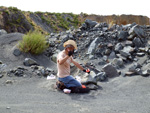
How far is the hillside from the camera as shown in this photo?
2422cm

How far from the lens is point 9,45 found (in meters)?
8.81

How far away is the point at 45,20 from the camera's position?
119 feet

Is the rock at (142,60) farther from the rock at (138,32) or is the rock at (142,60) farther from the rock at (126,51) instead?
the rock at (138,32)

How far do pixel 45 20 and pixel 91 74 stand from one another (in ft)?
104

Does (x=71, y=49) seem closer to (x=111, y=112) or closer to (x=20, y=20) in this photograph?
(x=111, y=112)

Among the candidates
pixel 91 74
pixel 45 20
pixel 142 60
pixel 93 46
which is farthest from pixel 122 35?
pixel 45 20

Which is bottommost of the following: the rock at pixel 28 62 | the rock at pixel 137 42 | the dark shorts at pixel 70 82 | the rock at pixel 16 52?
the rock at pixel 28 62

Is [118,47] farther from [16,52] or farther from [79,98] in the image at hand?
[79,98]

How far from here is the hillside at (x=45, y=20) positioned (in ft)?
79.5

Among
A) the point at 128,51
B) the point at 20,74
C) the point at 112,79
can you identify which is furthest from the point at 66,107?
the point at 128,51

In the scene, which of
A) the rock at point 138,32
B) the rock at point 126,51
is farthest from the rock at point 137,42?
the rock at point 126,51

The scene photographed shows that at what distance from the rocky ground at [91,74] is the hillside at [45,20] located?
5788mm

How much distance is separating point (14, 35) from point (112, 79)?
577 centimetres

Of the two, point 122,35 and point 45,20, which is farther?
point 45,20
